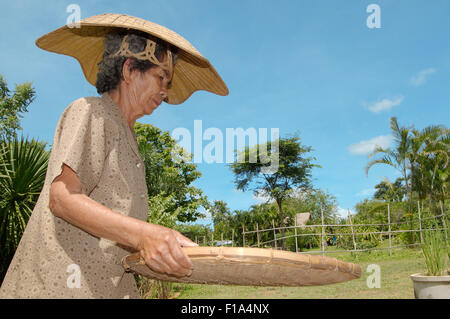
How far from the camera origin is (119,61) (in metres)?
1.25

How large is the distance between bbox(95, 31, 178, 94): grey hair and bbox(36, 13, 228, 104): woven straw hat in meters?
0.05

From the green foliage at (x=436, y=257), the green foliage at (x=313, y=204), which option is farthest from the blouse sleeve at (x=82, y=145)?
the green foliage at (x=313, y=204)

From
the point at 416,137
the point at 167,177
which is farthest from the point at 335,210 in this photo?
the point at 416,137

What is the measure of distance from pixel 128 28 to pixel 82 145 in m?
0.51

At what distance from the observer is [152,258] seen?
775 millimetres

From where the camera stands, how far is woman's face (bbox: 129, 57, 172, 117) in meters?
1.25

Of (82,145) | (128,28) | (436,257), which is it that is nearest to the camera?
(82,145)

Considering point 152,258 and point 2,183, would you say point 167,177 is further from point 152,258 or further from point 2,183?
point 152,258

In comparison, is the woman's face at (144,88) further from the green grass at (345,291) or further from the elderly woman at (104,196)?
the green grass at (345,291)

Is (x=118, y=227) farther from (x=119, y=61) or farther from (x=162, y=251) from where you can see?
(x=119, y=61)


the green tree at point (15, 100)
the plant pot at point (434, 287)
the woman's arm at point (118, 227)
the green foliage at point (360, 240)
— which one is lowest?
the green foliage at point (360, 240)

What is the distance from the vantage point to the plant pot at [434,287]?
14.4 ft

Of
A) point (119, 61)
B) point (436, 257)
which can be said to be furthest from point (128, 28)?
point (436, 257)

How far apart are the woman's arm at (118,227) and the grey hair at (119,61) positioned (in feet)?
1.57
